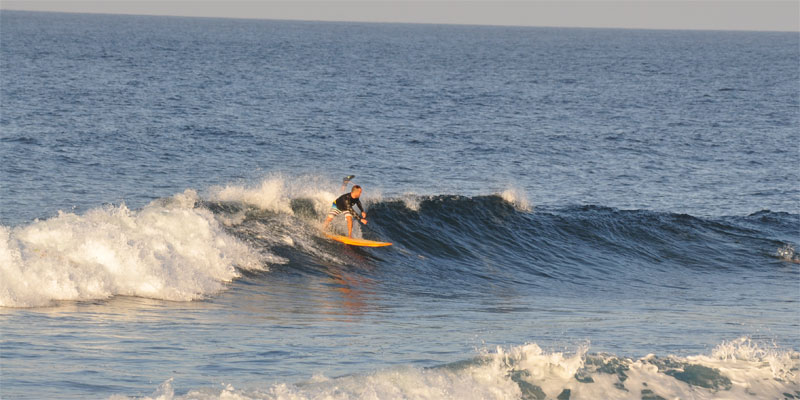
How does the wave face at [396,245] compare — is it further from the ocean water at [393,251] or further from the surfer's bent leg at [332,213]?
the surfer's bent leg at [332,213]

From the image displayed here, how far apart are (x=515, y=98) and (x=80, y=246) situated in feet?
150

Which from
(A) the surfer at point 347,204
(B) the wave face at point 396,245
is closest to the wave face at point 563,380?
(B) the wave face at point 396,245

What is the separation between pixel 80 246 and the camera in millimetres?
14141

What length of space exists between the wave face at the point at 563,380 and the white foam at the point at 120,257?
5165 mm

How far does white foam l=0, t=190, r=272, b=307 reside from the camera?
12812 millimetres

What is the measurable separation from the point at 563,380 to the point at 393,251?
1022 cm

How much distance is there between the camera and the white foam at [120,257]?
42.0 ft

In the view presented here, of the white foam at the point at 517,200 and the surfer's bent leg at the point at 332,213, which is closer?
the surfer's bent leg at the point at 332,213

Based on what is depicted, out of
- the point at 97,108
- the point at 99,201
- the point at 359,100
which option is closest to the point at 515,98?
the point at 359,100

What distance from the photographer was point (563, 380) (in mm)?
9664

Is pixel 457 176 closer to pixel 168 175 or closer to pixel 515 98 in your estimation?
pixel 168 175

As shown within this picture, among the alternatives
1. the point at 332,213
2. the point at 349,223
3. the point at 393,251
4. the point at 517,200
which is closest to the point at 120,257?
the point at 332,213

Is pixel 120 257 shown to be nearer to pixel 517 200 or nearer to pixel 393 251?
pixel 393 251

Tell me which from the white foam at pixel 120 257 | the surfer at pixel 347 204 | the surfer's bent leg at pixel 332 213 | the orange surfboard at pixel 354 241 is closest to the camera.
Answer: the white foam at pixel 120 257
